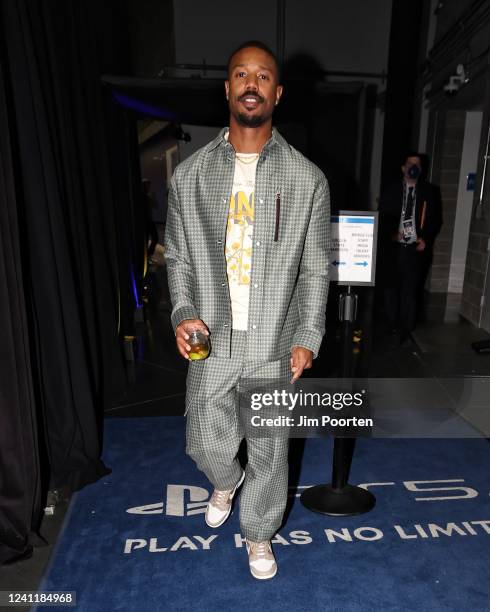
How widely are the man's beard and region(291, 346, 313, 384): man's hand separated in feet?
2.52

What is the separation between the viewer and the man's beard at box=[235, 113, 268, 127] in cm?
160

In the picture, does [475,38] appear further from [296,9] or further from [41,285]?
[41,285]

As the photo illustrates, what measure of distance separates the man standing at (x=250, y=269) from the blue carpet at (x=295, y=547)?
180 mm

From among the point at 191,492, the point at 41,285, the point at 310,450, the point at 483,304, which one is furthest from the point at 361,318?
the point at 41,285

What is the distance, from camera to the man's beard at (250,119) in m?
1.60

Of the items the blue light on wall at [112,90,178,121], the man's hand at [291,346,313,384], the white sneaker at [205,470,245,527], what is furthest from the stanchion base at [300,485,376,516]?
the blue light on wall at [112,90,178,121]

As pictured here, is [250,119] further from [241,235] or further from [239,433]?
[239,433]

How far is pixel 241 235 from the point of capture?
5.59ft

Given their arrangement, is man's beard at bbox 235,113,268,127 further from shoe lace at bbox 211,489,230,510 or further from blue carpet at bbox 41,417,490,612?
blue carpet at bbox 41,417,490,612

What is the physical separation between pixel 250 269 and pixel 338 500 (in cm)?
124

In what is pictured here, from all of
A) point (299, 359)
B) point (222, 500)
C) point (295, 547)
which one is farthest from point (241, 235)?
point (295, 547)

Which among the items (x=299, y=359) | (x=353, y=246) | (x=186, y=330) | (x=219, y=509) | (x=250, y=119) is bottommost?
(x=219, y=509)

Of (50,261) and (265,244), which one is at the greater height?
(265,244)

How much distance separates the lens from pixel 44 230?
2209 mm
